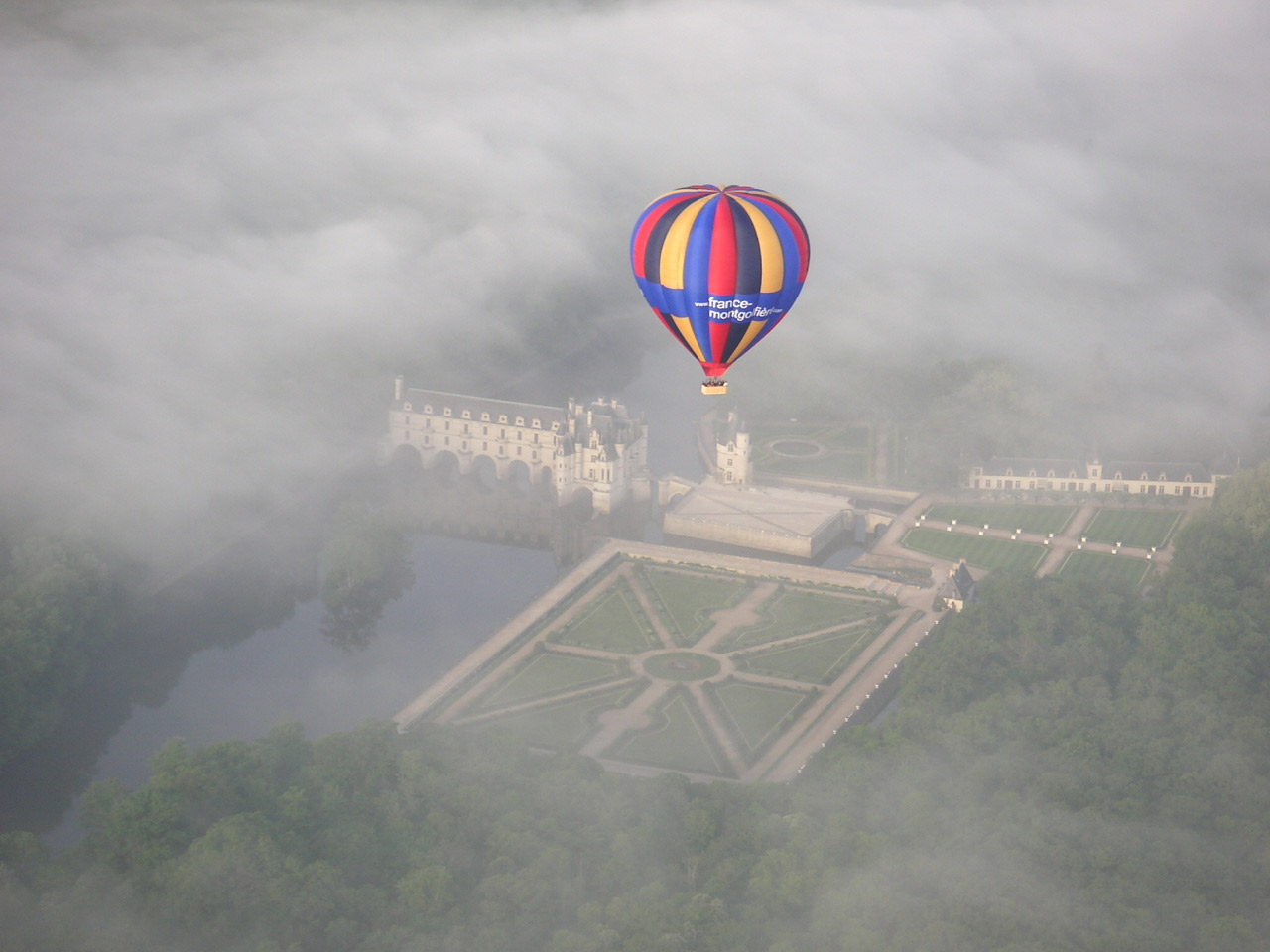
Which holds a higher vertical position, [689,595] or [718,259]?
[718,259]

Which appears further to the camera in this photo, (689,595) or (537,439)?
(537,439)

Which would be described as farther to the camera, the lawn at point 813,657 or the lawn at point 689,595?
the lawn at point 689,595

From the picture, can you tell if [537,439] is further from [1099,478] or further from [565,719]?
[1099,478]

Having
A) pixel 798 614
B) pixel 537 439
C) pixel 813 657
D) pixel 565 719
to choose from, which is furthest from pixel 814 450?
pixel 565 719

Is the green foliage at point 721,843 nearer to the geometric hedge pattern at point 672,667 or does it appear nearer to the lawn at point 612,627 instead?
the geometric hedge pattern at point 672,667

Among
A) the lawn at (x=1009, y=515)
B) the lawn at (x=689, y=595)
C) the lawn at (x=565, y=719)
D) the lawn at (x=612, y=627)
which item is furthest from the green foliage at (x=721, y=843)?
the lawn at (x=1009, y=515)

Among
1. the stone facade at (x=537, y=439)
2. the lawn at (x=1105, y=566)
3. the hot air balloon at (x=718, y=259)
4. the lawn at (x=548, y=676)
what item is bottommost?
the lawn at (x=548, y=676)

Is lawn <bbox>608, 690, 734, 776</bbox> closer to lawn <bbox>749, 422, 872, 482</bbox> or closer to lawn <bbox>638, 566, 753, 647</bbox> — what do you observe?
lawn <bbox>638, 566, 753, 647</bbox>

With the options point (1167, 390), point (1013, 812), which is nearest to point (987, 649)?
point (1013, 812)
